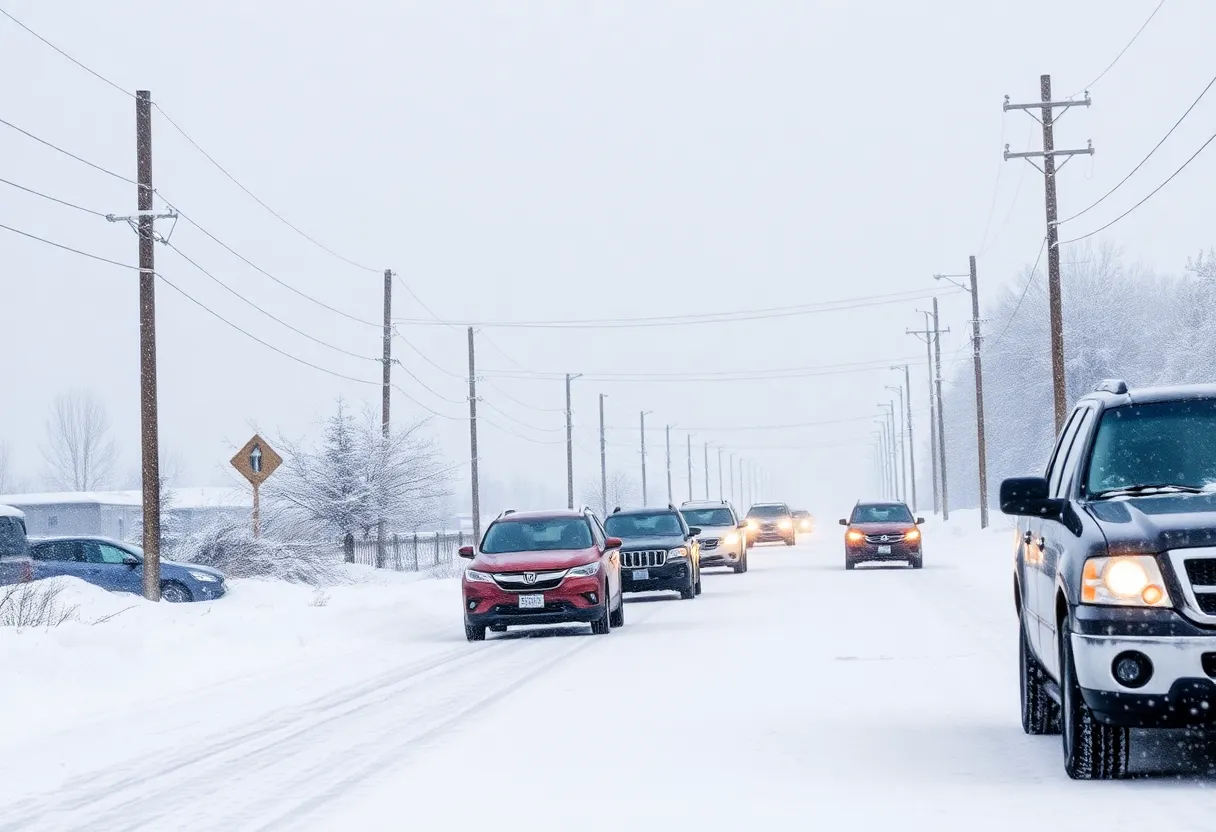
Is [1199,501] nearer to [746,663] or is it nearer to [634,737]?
[634,737]

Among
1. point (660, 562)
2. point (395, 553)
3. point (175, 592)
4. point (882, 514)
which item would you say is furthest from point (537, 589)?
point (395, 553)

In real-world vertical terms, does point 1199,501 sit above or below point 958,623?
above

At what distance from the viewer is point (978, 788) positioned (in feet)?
28.4

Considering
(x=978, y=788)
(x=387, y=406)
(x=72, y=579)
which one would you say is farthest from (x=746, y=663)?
(x=387, y=406)

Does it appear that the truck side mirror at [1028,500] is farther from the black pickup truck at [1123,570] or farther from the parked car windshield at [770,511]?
the parked car windshield at [770,511]

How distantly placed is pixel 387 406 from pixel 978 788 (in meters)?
41.5

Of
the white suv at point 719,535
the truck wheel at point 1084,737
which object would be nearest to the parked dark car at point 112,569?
the white suv at point 719,535

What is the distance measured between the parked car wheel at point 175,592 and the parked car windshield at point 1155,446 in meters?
24.8

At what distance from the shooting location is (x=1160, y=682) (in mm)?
7762

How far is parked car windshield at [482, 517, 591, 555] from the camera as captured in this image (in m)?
22.1

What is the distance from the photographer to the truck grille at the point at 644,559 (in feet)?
93.8

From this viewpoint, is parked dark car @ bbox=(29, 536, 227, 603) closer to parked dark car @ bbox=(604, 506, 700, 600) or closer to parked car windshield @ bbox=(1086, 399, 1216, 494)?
parked dark car @ bbox=(604, 506, 700, 600)

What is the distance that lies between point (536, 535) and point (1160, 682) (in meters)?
15.1

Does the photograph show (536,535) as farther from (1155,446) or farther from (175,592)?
(1155,446)
